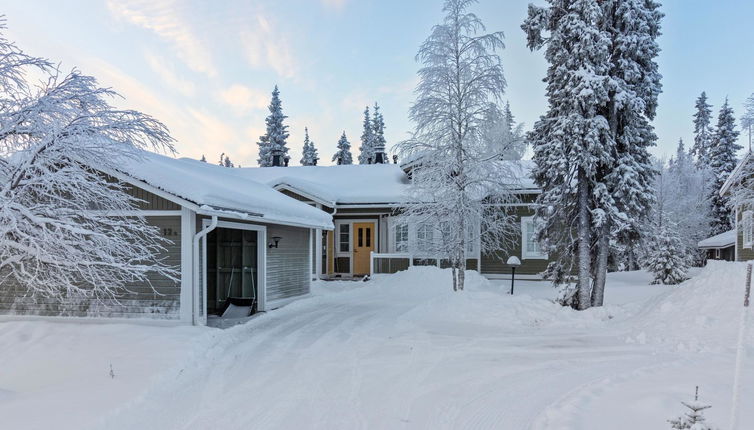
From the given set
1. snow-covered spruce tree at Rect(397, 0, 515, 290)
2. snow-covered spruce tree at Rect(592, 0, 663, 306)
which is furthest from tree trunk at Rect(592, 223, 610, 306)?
snow-covered spruce tree at Rect(397, 0, 515, 290)

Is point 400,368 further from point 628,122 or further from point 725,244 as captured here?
point 725,244

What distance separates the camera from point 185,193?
8898 millimetres

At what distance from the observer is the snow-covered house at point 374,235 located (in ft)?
59.4

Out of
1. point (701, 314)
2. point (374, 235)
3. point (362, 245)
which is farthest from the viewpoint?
point (362, 245)

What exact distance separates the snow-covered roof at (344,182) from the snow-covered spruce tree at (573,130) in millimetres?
4664

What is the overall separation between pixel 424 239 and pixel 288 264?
5705 mm

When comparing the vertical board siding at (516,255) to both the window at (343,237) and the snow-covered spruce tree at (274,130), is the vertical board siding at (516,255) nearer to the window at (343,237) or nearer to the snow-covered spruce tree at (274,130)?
the window at (343,237)

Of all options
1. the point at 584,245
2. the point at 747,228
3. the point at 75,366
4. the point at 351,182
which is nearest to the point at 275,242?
the point at 75,366

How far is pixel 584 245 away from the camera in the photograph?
11.4 metres

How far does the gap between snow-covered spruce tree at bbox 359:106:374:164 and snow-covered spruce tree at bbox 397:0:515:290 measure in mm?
39511

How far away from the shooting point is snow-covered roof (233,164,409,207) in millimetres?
19172

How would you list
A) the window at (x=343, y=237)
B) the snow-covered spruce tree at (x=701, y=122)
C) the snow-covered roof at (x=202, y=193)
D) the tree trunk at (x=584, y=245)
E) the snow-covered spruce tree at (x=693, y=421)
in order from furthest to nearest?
1. the snow-covered spruce tree at (x=701, y=122)
2. the window at (x=343, y=237)
3. the tree trunk at (x=584, y=245)
4. the snow-covered roof at (x=202, y=193)
5. the snow-covered spruce tree at (x=693, y=421)

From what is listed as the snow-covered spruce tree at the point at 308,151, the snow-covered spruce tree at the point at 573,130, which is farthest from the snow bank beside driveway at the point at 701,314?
the snow-covered spruce tree at the point at 308,151

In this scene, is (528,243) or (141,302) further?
(528,243)
